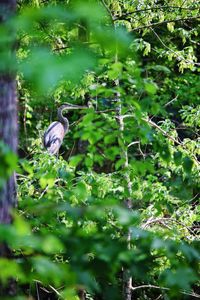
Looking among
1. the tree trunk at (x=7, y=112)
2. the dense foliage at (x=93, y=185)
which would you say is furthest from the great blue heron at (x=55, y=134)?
the tree trunk at (x=7, y=112)

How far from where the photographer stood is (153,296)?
637 cm

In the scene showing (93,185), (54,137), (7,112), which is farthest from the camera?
(54,137)

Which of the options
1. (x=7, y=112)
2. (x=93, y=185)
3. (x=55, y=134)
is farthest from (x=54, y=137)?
(x=7, y=112)

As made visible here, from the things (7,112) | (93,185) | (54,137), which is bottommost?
(54,137)

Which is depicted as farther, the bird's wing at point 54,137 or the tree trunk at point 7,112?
the bird's wing at point 54,137

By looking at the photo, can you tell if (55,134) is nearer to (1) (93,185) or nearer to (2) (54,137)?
(2) (54,137)

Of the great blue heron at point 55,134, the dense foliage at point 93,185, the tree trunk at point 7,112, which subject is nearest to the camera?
the dense foliage at point 93,185

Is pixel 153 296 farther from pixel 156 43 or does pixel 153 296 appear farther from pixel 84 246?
pixel 84 246

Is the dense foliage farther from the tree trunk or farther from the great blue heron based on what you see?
the great blue heron

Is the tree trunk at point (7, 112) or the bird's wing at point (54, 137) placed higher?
the tree trunk at point (7, 112)

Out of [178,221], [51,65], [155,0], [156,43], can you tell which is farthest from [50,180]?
[156,43]

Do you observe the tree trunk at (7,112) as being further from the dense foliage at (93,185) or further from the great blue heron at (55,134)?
the great blue heron at (55,134)

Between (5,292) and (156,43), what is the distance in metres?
7.11

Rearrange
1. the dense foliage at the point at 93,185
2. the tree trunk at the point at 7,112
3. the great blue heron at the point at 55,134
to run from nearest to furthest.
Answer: the dense foliage at the point at 93,185, the tree trunk at the point at 7,112, the great blue heron at the point at 55,134
